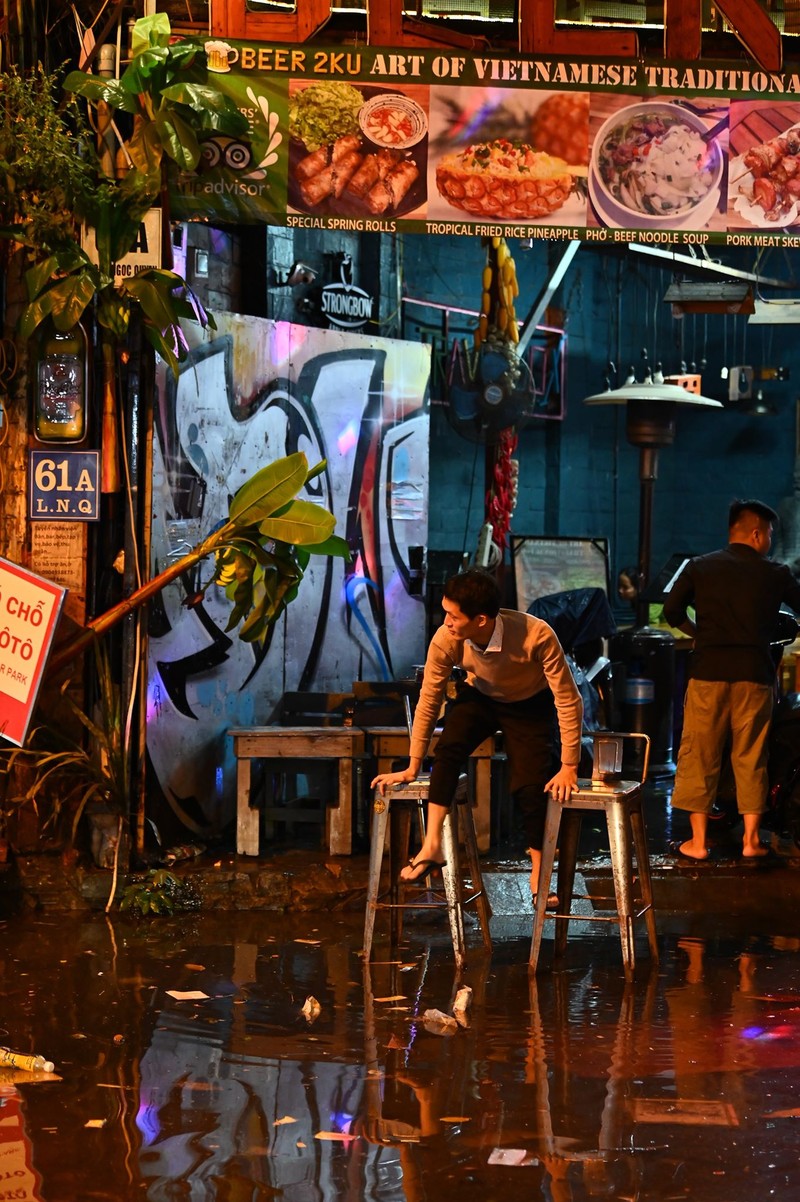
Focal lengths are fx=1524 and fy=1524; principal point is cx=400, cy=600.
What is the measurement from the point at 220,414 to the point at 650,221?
2.93 meters

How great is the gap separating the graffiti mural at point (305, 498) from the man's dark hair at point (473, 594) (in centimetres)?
281

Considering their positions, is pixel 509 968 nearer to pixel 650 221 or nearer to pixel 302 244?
pixel 650 221

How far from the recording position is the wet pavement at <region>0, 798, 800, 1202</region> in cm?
471

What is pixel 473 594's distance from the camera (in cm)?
687

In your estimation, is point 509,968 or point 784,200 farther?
point 784,200

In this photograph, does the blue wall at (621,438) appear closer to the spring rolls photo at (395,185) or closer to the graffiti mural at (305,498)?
the graffiti mural at (305,498)

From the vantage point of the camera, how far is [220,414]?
9719 millimetres

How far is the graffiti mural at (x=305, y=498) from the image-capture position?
9.34 metres

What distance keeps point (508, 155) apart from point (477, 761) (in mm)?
3567

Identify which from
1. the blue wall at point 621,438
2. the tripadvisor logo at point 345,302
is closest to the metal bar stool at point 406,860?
the tripadvisor logo at point 345,302

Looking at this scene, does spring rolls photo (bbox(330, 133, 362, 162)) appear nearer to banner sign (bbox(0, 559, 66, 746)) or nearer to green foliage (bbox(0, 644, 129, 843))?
banner sign (bbox(0, 559, 66, 746))

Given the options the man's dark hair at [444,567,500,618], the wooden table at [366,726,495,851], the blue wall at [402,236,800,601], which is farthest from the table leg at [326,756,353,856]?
the blue wall at [402,236,800,601]

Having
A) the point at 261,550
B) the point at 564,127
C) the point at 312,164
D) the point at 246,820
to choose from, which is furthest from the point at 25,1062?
the point at 564,127

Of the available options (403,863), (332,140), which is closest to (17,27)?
(332,140)
